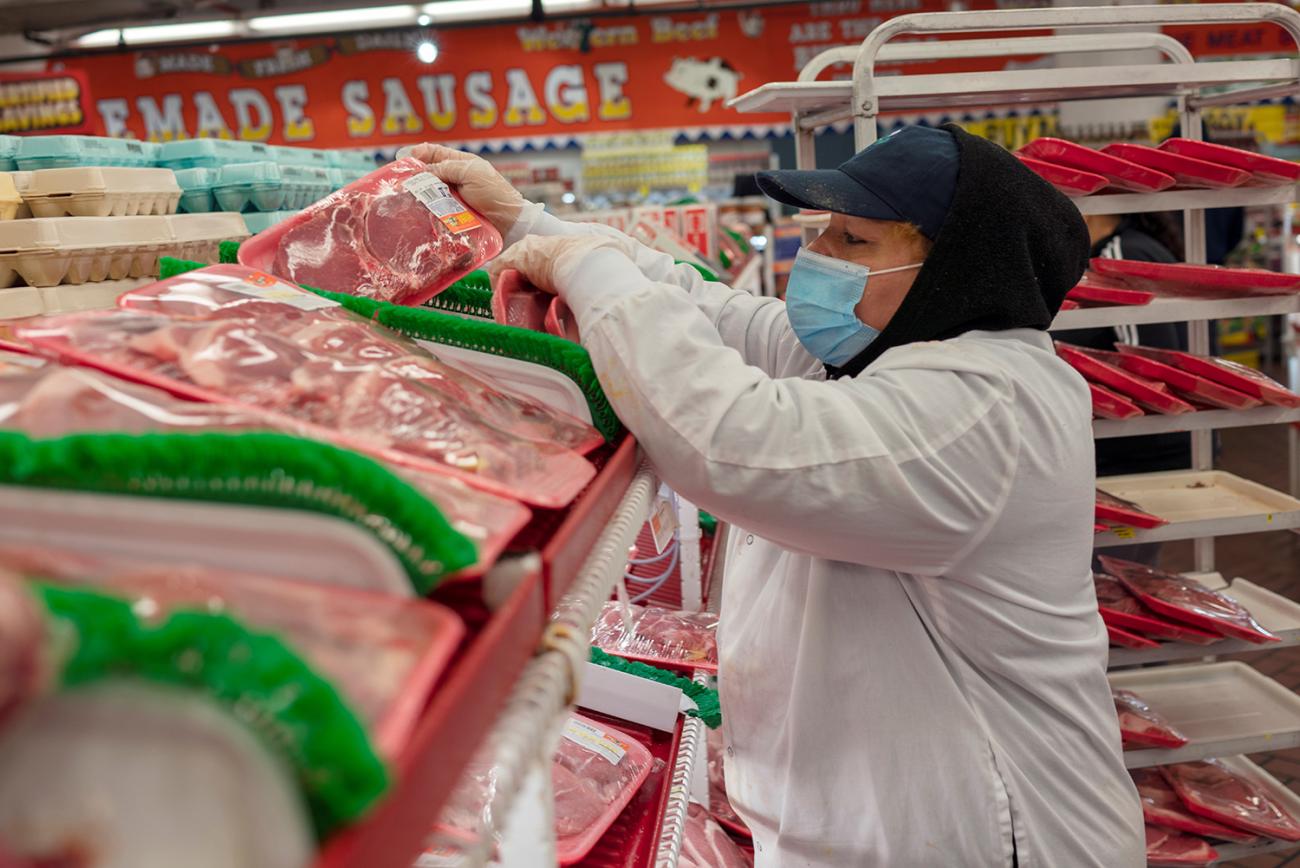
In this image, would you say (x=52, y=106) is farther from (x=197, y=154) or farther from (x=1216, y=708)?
(x=1216, y=708)

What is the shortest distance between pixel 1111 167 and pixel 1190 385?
62cm

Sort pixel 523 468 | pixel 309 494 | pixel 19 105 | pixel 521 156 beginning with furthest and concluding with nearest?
pixel 521 156
pixel 19 105
pixel 523 468
pixel 309 494

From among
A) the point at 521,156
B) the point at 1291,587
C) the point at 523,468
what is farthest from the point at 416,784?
the point at 521,156

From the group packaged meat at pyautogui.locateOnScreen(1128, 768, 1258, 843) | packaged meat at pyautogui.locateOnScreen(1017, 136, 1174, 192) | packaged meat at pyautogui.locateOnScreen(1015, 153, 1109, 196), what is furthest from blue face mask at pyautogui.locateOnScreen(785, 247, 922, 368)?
packaged meat at pyautogui.locateOnScreen(1128, 768, 1258, 843)

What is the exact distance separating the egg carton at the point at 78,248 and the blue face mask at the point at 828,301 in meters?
1.10

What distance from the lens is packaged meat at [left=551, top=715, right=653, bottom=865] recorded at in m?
1.62

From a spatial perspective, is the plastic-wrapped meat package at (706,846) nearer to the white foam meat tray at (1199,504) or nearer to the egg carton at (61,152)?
the white foam meat tray at (1199,504)

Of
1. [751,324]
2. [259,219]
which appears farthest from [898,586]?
[259,219]

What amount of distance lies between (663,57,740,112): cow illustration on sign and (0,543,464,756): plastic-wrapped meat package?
10378 millimetres

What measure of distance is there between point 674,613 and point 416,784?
185 cm

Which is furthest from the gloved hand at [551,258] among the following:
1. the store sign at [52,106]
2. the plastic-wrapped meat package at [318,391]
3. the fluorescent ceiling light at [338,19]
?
the fluorescent ceiling light at [338,19]

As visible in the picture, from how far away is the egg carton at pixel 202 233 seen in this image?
1.89 metres

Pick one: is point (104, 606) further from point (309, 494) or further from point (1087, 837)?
point (1087, 837)

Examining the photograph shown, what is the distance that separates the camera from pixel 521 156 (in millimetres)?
11984
